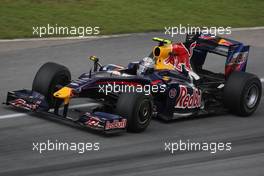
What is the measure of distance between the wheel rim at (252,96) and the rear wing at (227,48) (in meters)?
0.70

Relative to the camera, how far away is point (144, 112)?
13430mm

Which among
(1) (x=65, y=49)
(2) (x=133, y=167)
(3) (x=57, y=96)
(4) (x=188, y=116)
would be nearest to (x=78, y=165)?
(2) (x=133, y=167)

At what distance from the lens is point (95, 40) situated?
20938 millimetres

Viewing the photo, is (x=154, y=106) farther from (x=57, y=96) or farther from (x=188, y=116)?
(x=57, y=96)

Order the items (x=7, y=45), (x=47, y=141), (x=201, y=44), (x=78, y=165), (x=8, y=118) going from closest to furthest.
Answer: (x=78, y=165) < (x=47, y=141) < (x=8, y=118) < (x=201, y=44) < (x=7, y=45)

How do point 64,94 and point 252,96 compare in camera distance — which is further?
point 252,96

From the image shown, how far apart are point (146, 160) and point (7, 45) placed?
8570 millimetres

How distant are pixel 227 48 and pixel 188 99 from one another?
1.74 meters

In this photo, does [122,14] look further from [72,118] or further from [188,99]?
[72,118]

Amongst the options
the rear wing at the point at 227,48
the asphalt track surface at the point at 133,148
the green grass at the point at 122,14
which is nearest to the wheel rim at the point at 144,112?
the asphalt track surface at the point at 133,148

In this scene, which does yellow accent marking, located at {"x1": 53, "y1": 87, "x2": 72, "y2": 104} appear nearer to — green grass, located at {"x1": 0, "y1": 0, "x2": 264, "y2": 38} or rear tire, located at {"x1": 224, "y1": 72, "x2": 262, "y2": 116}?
rear tire, located at {"x1": 224, "y1": 72, "x2": 262, "y2": 116}

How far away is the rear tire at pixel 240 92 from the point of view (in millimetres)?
14734

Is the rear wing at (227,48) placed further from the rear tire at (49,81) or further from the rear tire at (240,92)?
the rear tire at (49,81)

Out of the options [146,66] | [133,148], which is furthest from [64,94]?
[146,66]
